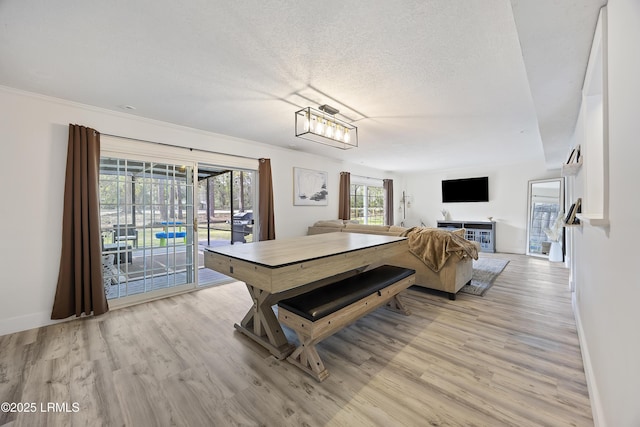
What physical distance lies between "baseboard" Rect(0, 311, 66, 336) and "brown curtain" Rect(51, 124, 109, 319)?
72mm

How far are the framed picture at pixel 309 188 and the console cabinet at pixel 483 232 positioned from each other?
4.07 m

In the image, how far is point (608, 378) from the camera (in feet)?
3.69

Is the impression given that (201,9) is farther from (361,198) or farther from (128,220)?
(361,198)

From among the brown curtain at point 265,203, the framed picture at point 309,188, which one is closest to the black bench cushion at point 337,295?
the brown curtain at point 265,203

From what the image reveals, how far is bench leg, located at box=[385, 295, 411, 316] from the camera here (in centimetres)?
272

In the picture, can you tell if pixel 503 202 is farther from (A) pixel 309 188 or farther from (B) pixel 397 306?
(B) pixel 397 306

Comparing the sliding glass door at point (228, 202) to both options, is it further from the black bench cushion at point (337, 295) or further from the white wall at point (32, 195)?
the black bench cushion at point (337, 295)

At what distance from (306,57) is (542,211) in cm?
670

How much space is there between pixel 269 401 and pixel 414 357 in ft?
3.67

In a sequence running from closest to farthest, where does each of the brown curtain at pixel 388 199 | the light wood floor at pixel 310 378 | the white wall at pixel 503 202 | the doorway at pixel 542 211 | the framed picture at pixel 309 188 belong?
the light wood floor at pixel 310 378, the framed picture at pixel 309 188, the doorway at pixel 542 211, the white wall at pixel 503 202, the brown curtain at pixel 388 199

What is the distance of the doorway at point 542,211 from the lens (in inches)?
221

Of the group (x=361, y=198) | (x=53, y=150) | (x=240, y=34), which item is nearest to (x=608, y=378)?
(x=240, y=34)

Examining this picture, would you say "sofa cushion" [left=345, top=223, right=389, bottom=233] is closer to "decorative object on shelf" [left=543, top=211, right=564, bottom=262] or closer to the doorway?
"decorative object on shelf" [left=543, top=211, right=564, bottom=262]

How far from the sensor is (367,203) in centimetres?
742
